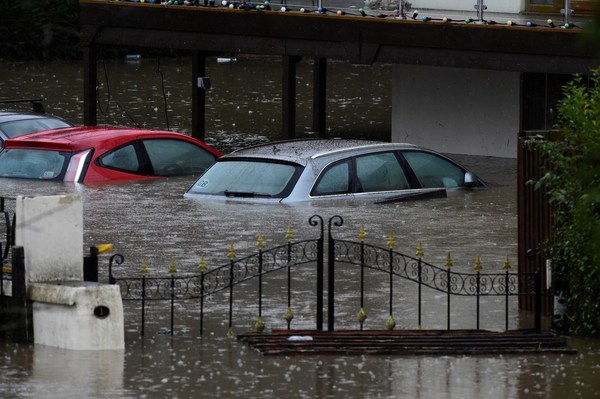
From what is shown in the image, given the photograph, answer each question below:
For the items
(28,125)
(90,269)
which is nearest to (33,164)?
(28,125)

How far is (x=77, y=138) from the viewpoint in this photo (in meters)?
19.8

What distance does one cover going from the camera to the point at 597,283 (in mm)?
11375

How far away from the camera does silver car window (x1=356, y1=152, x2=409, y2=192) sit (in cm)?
1845

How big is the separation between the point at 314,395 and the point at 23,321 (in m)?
2.38

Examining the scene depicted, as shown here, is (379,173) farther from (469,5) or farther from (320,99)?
(320,99)

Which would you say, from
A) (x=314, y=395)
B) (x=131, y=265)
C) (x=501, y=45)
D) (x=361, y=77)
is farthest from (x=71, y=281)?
(x=361, y=77)

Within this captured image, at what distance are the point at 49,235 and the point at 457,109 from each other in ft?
50.7

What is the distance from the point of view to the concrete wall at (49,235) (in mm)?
11133

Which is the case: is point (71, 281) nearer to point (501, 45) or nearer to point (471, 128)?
point (501, 45)

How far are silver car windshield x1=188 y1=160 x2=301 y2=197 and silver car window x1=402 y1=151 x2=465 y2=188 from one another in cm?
159

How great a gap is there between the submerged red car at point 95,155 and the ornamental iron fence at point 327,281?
16.7ft

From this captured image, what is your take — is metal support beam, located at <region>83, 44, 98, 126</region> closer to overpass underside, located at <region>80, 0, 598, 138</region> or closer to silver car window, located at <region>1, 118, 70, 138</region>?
overpass underside, located at <region>80, 0, 598, 138</region>

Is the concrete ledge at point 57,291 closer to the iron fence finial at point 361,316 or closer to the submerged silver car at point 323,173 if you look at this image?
the iron fence finial at point 361,316

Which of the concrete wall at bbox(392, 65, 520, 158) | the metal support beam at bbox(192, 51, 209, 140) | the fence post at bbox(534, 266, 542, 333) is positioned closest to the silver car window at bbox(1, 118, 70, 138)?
the metal support beam at bbox(192, 51, 209, 140)
